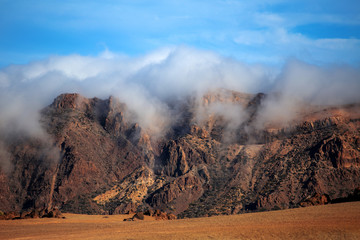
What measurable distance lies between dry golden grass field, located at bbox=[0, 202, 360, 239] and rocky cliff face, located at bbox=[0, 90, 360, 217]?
4033cm

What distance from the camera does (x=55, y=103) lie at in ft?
495

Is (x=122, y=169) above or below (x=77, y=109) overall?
below

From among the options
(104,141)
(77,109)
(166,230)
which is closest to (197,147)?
(104,141)

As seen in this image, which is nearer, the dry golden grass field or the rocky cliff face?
the dry golden grass field

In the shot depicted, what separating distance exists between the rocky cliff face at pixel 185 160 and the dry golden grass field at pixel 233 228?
40.3m

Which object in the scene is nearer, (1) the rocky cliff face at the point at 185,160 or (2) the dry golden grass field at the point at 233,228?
(2) the dry golden grass field at the point at 233,228

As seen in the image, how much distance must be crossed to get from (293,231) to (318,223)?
5.96m

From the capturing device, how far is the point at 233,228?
61.8 metres

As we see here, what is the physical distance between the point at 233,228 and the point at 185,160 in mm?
74637

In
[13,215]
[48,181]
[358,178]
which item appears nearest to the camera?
[13,215]

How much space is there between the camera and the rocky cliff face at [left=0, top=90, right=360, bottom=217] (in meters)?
118

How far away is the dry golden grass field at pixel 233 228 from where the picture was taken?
56188 mm

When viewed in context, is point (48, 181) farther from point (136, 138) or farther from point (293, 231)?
point (293, 231)

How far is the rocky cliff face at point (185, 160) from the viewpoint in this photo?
118000mm
